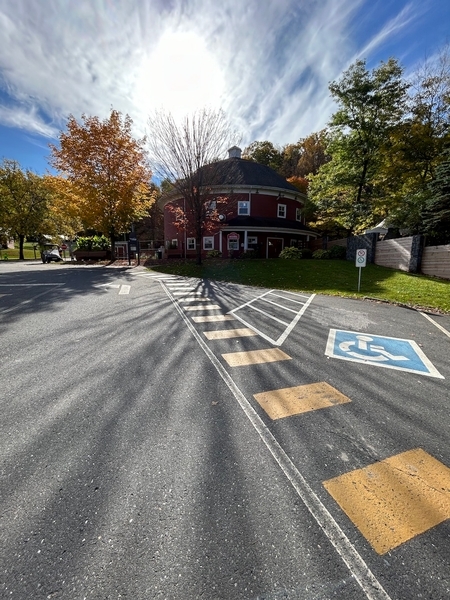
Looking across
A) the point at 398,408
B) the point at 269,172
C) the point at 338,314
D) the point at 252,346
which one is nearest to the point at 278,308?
the point at 338,314

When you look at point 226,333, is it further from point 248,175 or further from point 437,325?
point 248,175

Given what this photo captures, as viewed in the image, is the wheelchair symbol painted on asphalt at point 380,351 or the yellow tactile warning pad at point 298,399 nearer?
the yellow tactile warning pad at point 298,399

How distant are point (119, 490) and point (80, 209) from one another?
920 inches

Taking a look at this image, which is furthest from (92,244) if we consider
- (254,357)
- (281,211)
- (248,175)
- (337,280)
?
(254,357)

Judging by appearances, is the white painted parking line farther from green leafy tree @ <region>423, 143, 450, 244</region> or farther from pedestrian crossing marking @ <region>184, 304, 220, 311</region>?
green leafy tree @ <region>423, 143, 450, 244</region>

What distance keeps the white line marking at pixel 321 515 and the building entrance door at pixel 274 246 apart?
23371 mm

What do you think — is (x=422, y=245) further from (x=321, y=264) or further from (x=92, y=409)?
(x=92, y=409)

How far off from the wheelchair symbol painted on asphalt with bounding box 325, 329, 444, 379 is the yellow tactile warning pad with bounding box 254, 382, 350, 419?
1.25 metres

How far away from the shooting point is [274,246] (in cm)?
2545

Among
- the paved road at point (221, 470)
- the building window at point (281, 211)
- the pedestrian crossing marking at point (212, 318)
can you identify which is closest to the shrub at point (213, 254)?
the building window at point (281, 211)

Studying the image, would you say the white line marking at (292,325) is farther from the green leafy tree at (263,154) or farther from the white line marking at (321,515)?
the green leafy tree at (263,154)

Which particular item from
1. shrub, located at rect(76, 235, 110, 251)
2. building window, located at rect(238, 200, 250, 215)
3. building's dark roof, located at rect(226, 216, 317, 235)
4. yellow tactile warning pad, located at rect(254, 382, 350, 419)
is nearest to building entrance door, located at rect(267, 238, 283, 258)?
building's dark roof, located at rect(226, 216, 317, 235)

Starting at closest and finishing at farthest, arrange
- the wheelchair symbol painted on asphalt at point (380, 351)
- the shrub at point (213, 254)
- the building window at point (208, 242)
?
the wheelchair symbol painted on asphalt at point (380, 351) → the shrub at point (213, 254) → the building window at point (208, 242)

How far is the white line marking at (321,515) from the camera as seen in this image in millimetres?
1332
